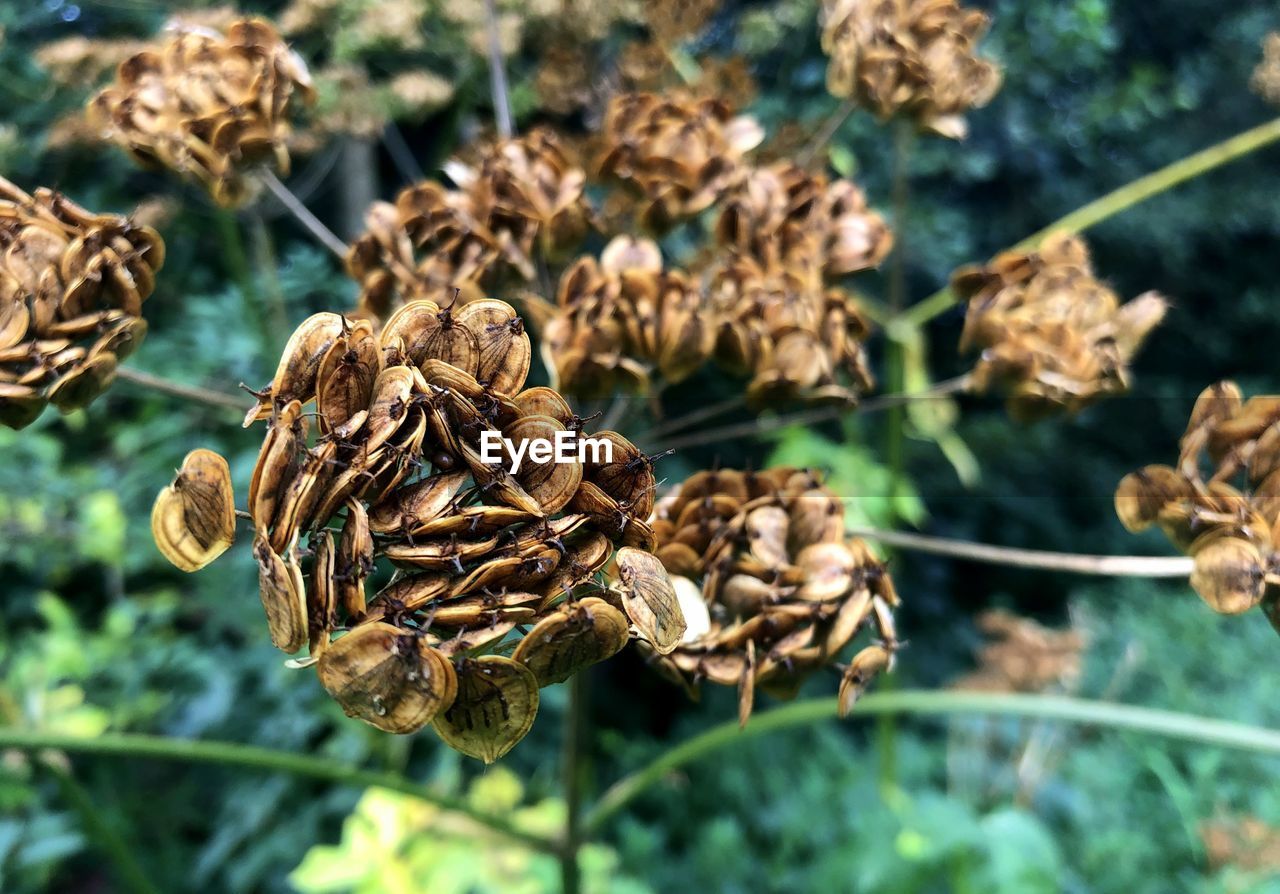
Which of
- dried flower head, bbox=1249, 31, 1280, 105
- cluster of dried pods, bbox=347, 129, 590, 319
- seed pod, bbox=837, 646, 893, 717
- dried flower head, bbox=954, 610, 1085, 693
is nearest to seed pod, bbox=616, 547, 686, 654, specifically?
seed pod, bbox=837, 646, 893, 717

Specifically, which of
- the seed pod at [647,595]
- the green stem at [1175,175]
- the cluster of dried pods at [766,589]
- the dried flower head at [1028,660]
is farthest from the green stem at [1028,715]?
the dried flower head at [1028,660]

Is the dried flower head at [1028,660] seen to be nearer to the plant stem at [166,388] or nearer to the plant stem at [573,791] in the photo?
the plant stem at [573,791]

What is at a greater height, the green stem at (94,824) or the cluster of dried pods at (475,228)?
the cluster of dried pods at (475,228)

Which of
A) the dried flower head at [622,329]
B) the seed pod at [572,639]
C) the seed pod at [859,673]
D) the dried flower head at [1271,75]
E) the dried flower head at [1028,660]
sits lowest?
the dried flower head at [1028,660]

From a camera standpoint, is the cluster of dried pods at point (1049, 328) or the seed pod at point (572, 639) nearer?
the seed pod at point (572, 639)

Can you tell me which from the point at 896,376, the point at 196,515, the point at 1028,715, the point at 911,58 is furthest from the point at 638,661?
the point at 196,515

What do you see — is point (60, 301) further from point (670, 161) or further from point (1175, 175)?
point (1175, 175)
